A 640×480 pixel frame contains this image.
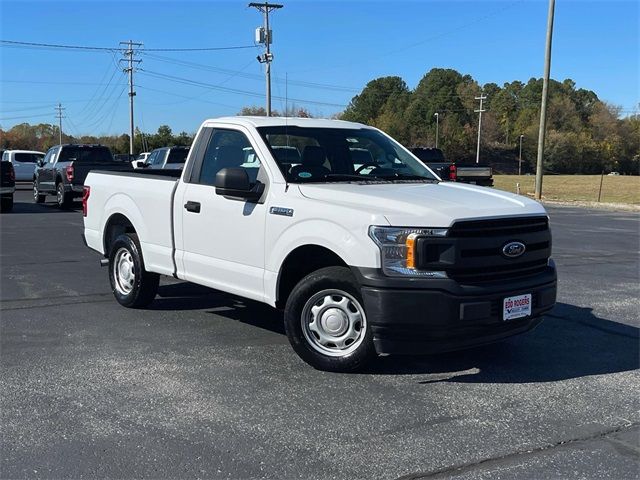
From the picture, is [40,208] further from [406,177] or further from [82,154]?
[406,177]

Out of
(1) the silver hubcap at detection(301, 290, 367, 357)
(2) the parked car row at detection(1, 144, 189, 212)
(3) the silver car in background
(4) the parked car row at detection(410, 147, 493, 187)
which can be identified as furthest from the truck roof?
(3) the silver car in background

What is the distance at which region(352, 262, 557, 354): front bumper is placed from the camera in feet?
15.4

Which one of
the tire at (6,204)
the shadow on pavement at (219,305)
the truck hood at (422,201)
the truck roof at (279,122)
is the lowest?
the shadow on pavement at (219,305)

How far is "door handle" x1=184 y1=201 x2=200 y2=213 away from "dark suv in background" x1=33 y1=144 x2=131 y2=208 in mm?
13654

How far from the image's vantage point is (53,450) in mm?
3844

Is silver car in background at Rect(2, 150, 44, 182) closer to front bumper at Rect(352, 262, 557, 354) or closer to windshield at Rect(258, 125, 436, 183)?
windshield at Rect(258, 125, 436, 183)

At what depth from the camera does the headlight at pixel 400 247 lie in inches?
186

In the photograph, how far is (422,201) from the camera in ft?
16.5

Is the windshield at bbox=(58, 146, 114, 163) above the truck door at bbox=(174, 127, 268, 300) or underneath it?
above

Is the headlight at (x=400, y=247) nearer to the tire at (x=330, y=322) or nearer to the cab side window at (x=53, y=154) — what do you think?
the tire at (x=330, y=322)

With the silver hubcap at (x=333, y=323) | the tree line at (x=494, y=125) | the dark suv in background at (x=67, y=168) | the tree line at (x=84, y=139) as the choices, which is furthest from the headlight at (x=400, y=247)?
the tree line at (x=494, y=125)

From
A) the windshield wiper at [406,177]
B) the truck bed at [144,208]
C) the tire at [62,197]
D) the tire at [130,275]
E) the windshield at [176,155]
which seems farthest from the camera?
the tire at [62,197]

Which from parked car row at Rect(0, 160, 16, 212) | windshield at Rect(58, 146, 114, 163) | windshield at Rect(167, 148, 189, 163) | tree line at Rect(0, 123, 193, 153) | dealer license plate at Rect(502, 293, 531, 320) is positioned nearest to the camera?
dealer license plate at Rect(502, 293, 531, 320)

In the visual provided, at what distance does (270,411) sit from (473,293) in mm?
1633
